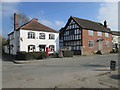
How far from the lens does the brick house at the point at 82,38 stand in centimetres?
3145

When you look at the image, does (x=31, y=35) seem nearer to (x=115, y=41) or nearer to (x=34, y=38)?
(x=34, y=38)

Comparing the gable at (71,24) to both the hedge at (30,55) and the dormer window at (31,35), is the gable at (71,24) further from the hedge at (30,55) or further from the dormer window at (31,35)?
the hedge at (30,55)

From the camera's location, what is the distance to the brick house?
31.5 m

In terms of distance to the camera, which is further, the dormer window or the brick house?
the brick house

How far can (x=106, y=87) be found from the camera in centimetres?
609

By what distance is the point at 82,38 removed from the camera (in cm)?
3100

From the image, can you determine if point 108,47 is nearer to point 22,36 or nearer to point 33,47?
point 33,47

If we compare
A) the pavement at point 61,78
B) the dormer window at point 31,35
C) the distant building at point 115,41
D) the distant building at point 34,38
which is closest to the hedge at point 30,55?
the distant building at point 34,38

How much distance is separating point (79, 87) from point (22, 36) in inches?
855

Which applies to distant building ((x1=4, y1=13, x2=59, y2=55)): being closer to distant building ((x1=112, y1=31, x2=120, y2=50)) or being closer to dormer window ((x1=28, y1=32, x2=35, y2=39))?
dormer window ((x1=28, y1=32, x2=35, y2=39))

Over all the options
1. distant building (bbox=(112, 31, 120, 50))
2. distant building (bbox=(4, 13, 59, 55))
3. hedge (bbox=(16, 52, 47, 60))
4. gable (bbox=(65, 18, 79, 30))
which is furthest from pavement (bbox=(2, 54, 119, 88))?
distant building (bbox=(112, 31, 120, 50))

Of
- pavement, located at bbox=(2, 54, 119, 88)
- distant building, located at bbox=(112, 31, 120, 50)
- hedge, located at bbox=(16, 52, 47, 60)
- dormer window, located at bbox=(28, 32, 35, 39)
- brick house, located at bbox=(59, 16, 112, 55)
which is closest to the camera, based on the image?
pavement, located at bbox=(2, 54, 119, 88)

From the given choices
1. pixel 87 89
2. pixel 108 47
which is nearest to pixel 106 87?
pixel 87 89

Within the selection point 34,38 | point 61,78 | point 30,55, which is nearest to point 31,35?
point 34,38
